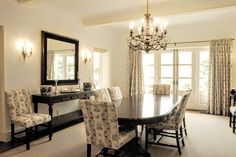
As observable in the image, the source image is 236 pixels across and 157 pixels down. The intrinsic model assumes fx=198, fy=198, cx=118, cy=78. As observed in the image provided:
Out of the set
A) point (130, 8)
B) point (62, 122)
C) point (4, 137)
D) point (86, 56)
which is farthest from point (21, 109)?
point (130, 8)

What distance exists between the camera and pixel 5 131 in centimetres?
364

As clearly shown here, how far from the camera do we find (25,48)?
3982 millimetres

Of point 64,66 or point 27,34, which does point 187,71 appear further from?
point 27,34

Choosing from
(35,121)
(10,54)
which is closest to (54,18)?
(10,54)

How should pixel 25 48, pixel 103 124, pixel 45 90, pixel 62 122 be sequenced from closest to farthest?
pixel 103 124 < pixel 25 48 < pixel 45 90 < pixel 62 122

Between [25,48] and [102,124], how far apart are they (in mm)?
2541

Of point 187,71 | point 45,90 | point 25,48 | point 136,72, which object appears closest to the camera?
point 25,48

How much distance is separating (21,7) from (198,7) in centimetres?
357

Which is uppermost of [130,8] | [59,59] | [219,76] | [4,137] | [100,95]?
[130,8]

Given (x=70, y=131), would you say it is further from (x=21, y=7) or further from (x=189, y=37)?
(x=189, y=37)

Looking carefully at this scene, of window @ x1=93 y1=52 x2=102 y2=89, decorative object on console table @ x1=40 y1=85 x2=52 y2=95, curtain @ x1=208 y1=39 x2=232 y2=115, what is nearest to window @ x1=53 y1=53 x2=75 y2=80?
decorative object on console table @ x1=40 y1=85 x2=52 y2=95

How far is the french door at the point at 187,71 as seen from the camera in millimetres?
6418

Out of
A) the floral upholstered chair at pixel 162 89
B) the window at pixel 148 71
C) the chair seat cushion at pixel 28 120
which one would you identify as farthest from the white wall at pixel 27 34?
the window at pixel 148 71

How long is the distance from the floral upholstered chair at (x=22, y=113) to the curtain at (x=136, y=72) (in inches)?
148
